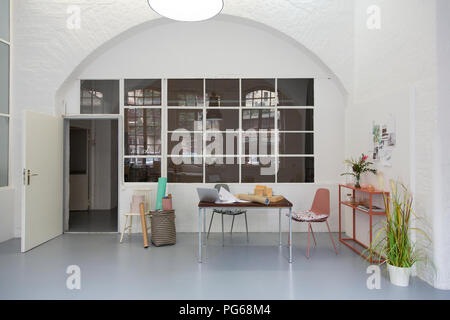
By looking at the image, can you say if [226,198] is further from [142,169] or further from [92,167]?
[92,167]

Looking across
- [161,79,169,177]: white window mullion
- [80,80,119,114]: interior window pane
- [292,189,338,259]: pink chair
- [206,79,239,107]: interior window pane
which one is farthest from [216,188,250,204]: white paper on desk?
[80,80,119,114]: interior window pane

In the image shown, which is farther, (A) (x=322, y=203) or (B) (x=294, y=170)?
(B) (x=294, y=170)

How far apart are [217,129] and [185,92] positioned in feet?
3.28

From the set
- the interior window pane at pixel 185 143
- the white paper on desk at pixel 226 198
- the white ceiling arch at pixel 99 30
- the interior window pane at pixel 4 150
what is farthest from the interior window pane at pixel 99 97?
the white paper on desk at pixel 226 198

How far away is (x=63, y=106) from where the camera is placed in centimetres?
593

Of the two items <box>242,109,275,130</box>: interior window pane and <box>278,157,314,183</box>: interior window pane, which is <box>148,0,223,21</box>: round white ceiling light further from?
<box>278,157,314,183</box>: interior window pane

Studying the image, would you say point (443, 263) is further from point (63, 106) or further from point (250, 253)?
point (63, 106)

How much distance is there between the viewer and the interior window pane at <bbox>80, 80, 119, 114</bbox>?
5949mm

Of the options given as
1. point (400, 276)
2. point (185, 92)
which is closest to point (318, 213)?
point (400, 276)

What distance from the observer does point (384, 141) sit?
441 centimetres

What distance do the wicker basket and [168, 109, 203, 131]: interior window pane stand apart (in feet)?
6.01

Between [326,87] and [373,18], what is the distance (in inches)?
56.8

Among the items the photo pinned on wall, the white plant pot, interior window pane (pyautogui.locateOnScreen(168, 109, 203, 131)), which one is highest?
interior window pane (pyautogui.locateOnScreen(168, 109, 203, 131))
